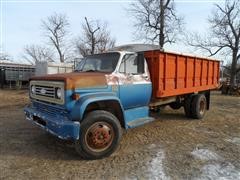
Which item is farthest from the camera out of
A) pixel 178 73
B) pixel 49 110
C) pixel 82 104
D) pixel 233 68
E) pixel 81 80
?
pixel 233 68

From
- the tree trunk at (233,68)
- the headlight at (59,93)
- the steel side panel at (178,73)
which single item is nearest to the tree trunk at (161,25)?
the tree trunk at (233,68)

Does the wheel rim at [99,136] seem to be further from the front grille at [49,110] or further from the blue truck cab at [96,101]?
the front grille at [49,110]

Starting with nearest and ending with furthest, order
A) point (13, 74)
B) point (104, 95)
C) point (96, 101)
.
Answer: point (96, 101), point (104, 95), point (13, 74)

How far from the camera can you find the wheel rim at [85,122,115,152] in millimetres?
4539

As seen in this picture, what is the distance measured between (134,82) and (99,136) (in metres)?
1.58

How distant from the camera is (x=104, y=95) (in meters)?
4.68

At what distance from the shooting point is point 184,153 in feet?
16.0

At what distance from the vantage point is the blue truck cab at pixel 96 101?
4.26 metres

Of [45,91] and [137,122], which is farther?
[137,122]

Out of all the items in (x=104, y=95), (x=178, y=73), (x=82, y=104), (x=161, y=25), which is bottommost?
(x=82, y=104)

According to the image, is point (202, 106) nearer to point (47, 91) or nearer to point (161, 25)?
point (47, 91)

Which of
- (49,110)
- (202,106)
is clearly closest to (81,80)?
(49,110)

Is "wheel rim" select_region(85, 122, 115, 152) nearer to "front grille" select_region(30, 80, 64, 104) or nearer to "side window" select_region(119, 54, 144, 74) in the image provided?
"front grille" select_region(30, 80, 64, 104)

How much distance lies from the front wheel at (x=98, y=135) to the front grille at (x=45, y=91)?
0.85 m
